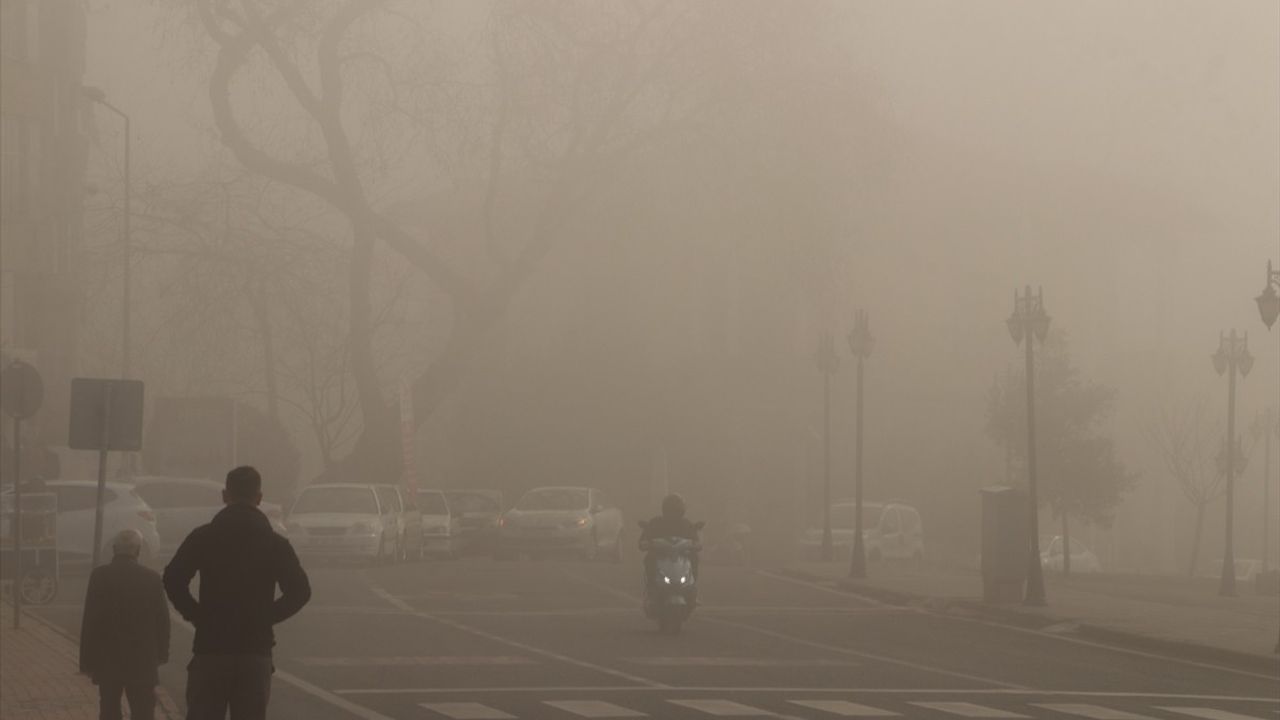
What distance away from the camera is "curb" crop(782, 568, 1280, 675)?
23203 millimetres

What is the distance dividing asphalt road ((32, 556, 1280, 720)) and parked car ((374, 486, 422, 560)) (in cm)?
1019

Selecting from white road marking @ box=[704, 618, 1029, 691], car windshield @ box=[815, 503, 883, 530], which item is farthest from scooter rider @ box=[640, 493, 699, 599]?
car windshield @ box=[815, 503, 883, 530]

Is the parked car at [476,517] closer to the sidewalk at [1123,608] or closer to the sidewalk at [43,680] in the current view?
the sidewalk at [1123,608]

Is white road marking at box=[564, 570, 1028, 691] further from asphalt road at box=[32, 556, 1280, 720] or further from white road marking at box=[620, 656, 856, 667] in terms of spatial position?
white road marking at box=[620, 656, 856, 667]

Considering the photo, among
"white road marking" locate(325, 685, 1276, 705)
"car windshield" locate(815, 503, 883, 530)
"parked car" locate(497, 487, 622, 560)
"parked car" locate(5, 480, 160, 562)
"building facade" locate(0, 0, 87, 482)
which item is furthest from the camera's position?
"building facade" locate(0, 0, 87, 482)

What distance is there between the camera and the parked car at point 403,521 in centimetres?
4306

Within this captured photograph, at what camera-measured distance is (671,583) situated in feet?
82.4

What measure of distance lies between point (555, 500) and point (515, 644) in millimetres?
25789

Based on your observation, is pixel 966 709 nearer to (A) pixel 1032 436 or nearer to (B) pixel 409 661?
(B) pixel 409 661

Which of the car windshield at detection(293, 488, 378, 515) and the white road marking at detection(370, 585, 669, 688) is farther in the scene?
the car windshield at detection(293, 488, 378, 515)

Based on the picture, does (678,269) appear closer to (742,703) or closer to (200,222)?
(200,222)

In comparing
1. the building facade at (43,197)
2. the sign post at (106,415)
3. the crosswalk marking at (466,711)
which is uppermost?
the building facade at (43,197)

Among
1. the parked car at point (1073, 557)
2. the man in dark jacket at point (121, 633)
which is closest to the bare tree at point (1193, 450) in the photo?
the parked car at point (1073, 557)

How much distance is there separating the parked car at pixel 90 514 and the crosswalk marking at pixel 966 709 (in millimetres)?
19811
